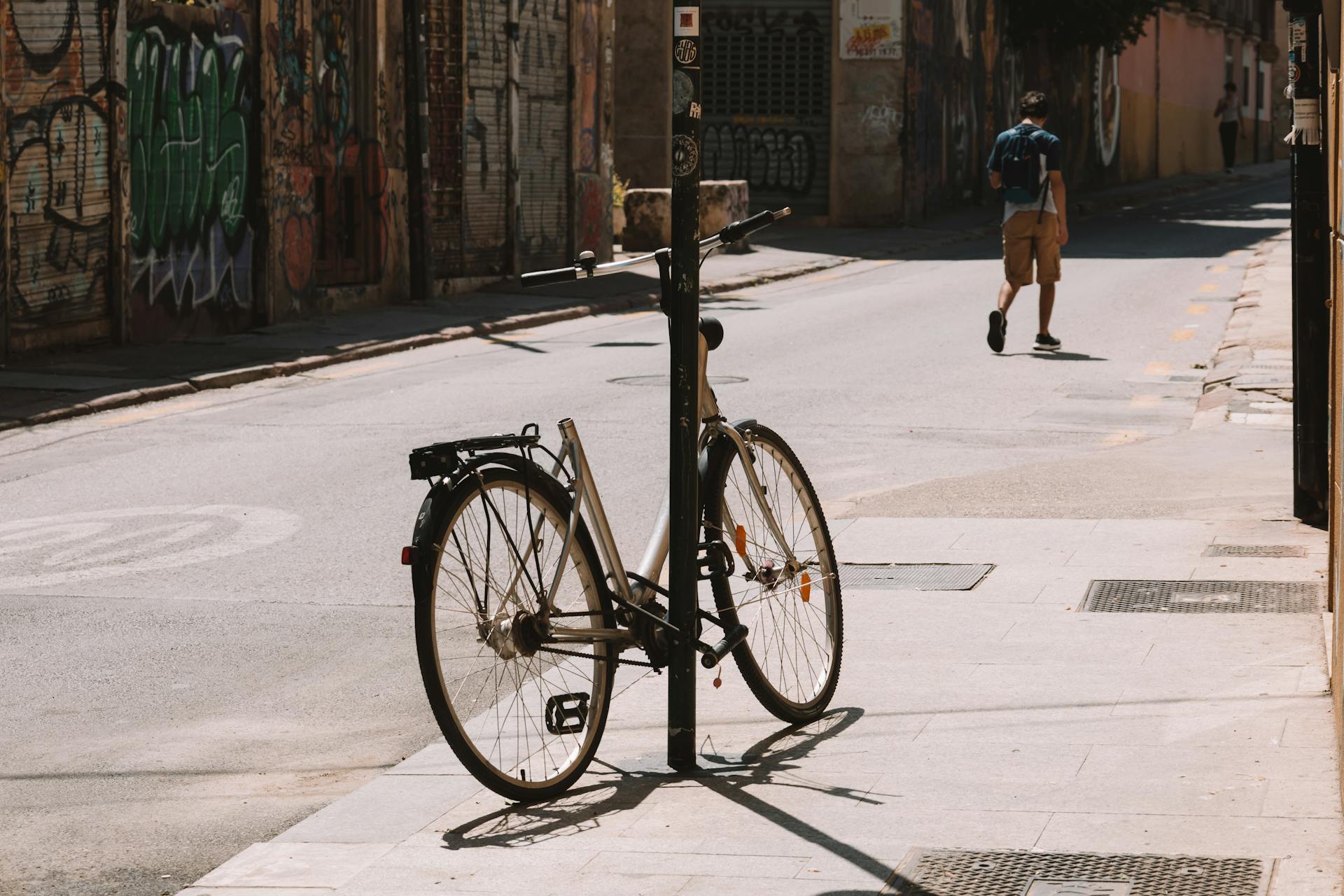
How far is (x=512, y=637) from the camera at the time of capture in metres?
4.96

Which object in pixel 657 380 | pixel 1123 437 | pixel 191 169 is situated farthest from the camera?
pixel 191 169

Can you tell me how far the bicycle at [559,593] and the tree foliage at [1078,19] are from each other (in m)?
38.5

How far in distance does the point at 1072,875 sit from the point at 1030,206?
1218 centimetres

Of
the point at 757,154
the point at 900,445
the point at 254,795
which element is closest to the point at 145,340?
the point at 900,445

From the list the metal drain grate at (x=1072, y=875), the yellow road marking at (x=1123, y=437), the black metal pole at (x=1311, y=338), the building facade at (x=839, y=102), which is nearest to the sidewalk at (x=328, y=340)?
the building facade at (x=839, y=102)

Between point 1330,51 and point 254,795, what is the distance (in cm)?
386

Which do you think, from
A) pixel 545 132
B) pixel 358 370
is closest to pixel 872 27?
pixel 545 132

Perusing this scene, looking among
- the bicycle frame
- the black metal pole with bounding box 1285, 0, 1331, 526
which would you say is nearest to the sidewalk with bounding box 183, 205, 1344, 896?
the bicycle frame

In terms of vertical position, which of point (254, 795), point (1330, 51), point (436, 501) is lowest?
point (254, 795)

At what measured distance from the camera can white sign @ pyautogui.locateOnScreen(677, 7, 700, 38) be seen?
5.20 metres

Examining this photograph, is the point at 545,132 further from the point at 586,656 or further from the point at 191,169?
the point at 586,656

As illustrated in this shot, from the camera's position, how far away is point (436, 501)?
4816 mm

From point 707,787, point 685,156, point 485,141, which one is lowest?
point 707,787

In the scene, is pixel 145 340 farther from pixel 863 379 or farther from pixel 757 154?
pixel 757 154
